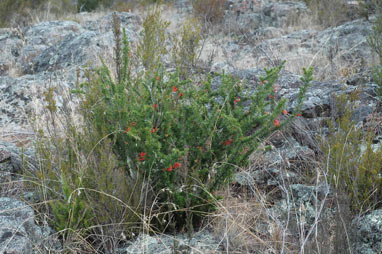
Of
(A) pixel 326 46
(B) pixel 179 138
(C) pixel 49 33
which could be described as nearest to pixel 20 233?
(B) pixel 179 138

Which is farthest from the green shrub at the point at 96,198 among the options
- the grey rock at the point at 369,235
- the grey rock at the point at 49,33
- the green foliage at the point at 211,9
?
the green foliage at the point at 211,9

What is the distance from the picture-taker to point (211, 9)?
372 inches

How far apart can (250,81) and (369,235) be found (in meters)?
2.42

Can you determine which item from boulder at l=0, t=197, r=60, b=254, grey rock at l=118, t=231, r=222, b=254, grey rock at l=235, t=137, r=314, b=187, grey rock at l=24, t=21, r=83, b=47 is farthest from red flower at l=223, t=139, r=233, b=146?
grey rock at l=24, t=21, r=83, b=47

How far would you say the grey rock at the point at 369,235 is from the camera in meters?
2.12

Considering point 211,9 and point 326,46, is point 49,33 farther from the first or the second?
point 326,46

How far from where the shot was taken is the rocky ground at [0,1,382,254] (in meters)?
2.15

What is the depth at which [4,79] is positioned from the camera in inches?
196

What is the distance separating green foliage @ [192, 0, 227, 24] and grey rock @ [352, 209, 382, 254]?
7.59 m

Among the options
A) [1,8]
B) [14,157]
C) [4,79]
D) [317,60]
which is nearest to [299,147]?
[14,157]

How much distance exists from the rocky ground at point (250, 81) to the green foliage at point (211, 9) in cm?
25

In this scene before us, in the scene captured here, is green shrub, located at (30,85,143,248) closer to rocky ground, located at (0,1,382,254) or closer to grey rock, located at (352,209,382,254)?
rocky ground, located at (0,1,382,254)

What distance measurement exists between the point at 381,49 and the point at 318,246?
3.68m

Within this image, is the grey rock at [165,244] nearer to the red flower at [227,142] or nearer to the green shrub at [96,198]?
the green shrub at [96,198]
